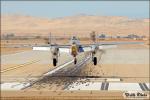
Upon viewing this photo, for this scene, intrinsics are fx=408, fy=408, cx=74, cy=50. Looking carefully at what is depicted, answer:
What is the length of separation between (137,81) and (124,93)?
7963mm

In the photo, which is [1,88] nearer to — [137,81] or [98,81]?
[98,81]

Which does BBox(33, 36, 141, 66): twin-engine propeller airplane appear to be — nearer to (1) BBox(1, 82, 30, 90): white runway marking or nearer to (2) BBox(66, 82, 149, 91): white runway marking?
(2) BBox(66, 82, 149, 91): white runway marking

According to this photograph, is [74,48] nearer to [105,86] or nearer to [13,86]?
[105,86]

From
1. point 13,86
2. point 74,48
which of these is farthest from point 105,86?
point 74,48

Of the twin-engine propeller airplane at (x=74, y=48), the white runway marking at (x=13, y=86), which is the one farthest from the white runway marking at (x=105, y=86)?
the twin-engine propeller airplane at (x=74, y=48)

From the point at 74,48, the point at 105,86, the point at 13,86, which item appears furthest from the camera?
the point at 74,48

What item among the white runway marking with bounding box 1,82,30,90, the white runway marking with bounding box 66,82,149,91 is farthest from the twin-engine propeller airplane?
the white runway marking with bounding box 1,82,30,90

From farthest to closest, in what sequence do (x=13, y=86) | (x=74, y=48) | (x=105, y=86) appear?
(x=74, y=48) → (x=105, y=86) → (x=13, y=86)

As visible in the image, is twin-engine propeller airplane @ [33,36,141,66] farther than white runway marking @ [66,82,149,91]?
Yes

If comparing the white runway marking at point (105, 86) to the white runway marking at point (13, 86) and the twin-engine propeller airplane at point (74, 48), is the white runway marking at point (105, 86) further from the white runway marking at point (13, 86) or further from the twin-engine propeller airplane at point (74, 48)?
the twin-engine propeller airplane at point (74, 48)

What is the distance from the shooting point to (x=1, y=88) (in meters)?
27.8

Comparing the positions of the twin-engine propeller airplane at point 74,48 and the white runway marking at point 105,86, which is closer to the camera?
the white runway marking at point 105,86

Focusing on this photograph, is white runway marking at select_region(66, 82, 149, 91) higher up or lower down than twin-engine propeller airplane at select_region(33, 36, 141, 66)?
lower down

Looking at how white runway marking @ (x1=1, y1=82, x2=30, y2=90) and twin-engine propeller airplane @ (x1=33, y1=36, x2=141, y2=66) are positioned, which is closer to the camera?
white runway marking @ (x1=1, y1=82, x2=30, y2=90)
